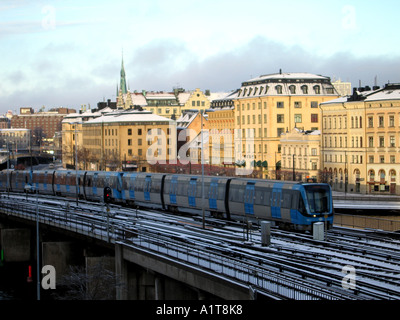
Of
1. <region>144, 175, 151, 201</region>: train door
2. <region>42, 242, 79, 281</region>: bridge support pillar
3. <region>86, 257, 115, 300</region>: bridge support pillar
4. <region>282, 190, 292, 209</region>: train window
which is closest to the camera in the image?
<region>86, 257, 115, 300</region>: bridge support pillar

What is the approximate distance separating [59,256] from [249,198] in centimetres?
1506

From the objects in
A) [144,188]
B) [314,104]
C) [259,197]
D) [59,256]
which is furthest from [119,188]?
[314,104]

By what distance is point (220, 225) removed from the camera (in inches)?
1879

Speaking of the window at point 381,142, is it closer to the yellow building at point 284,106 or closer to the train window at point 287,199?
the yellow building at point 284,106

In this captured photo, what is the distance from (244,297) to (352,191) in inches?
2753

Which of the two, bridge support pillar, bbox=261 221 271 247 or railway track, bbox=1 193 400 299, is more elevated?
bridge support pillar, bbox=261 221 271 247

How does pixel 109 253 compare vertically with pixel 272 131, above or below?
below

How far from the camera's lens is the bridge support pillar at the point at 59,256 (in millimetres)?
54803

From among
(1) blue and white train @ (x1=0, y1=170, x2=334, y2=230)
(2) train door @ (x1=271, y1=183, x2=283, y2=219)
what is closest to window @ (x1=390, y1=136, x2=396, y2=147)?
(1) blue and white train @ (x1=0, y1=170, x2=334, y2=230)

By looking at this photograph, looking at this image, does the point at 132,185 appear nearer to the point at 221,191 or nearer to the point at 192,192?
the point at 192,192

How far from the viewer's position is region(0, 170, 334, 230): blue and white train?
4228cm

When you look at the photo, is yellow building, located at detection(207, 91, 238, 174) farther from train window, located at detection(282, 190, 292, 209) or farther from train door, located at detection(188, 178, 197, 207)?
train window, located at detection(282, 190, 292, 209)

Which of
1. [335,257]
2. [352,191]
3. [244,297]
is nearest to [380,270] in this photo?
[335,257]
